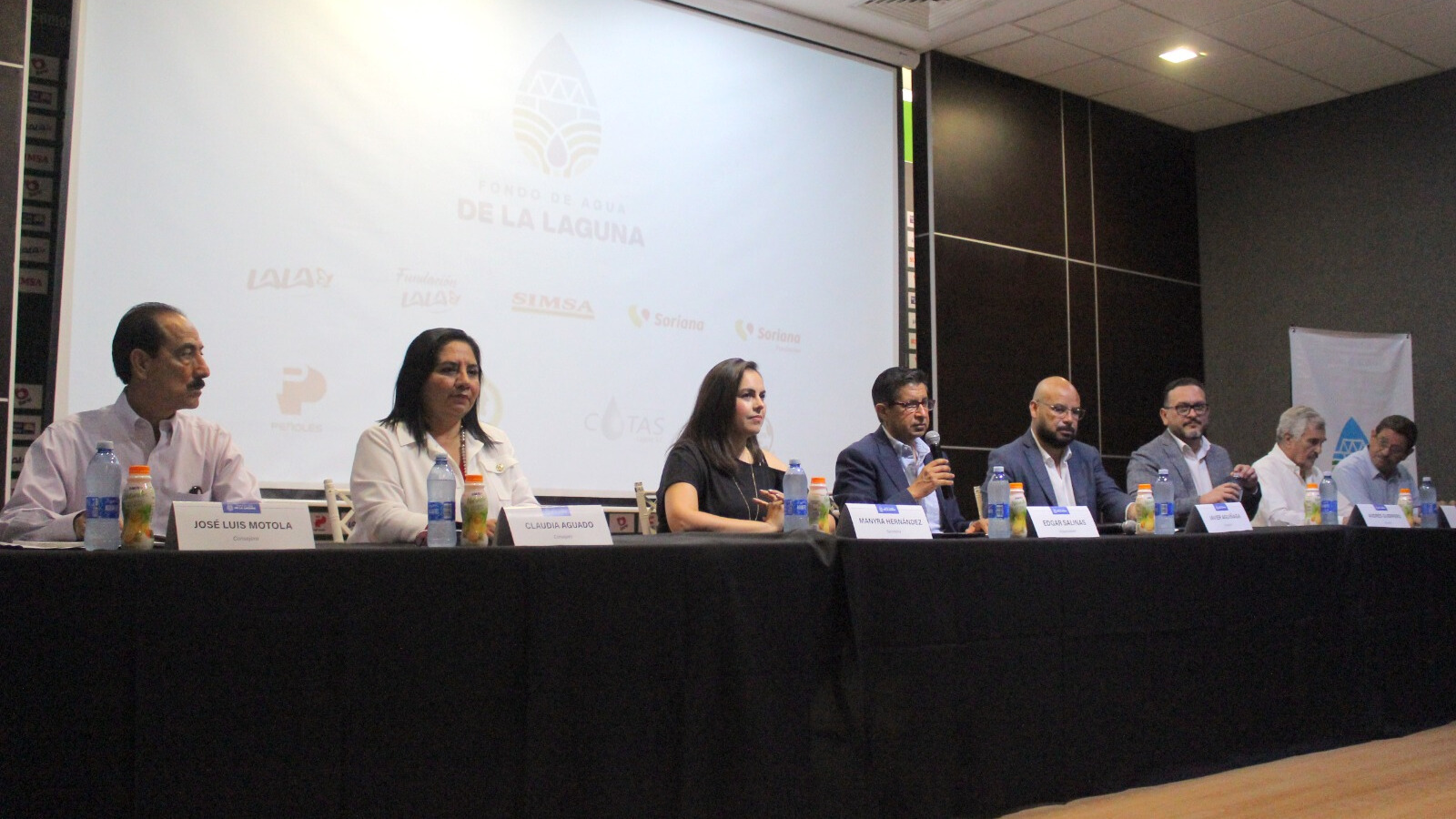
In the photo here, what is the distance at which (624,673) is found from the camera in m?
1.93

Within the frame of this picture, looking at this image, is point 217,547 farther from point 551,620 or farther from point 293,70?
point 293,70

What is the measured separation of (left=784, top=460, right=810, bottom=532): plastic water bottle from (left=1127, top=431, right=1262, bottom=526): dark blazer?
1.76 m

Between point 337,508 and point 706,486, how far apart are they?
133 centimetres

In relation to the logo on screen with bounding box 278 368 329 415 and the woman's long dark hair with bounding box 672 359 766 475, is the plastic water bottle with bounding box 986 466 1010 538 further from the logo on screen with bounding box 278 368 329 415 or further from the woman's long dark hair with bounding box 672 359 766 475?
the logo on screen with bounding box 278 368 329 415

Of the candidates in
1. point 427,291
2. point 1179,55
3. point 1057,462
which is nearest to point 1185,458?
point 1057,462

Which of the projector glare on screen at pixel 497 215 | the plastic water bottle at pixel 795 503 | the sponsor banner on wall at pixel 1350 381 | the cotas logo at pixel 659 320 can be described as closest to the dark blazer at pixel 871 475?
the plastic water bottle at pixel 795 503

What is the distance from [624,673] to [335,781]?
475 mm

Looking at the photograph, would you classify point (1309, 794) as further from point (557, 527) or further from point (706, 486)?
point (557, 527)

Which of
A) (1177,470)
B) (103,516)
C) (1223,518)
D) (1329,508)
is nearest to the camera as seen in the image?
(103,516)

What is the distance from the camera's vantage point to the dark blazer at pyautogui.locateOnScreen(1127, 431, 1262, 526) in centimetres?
404

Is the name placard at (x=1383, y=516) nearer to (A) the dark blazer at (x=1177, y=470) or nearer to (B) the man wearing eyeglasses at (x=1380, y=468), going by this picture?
(A) the dark blazer at (x=1177, y=470)

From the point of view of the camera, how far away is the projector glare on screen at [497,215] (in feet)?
12.1

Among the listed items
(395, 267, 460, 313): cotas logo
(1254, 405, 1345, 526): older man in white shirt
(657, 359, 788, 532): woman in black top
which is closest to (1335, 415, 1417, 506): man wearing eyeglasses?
(1254, 405, 1345, 526): older man in white shirt

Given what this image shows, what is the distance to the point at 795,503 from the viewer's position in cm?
271
